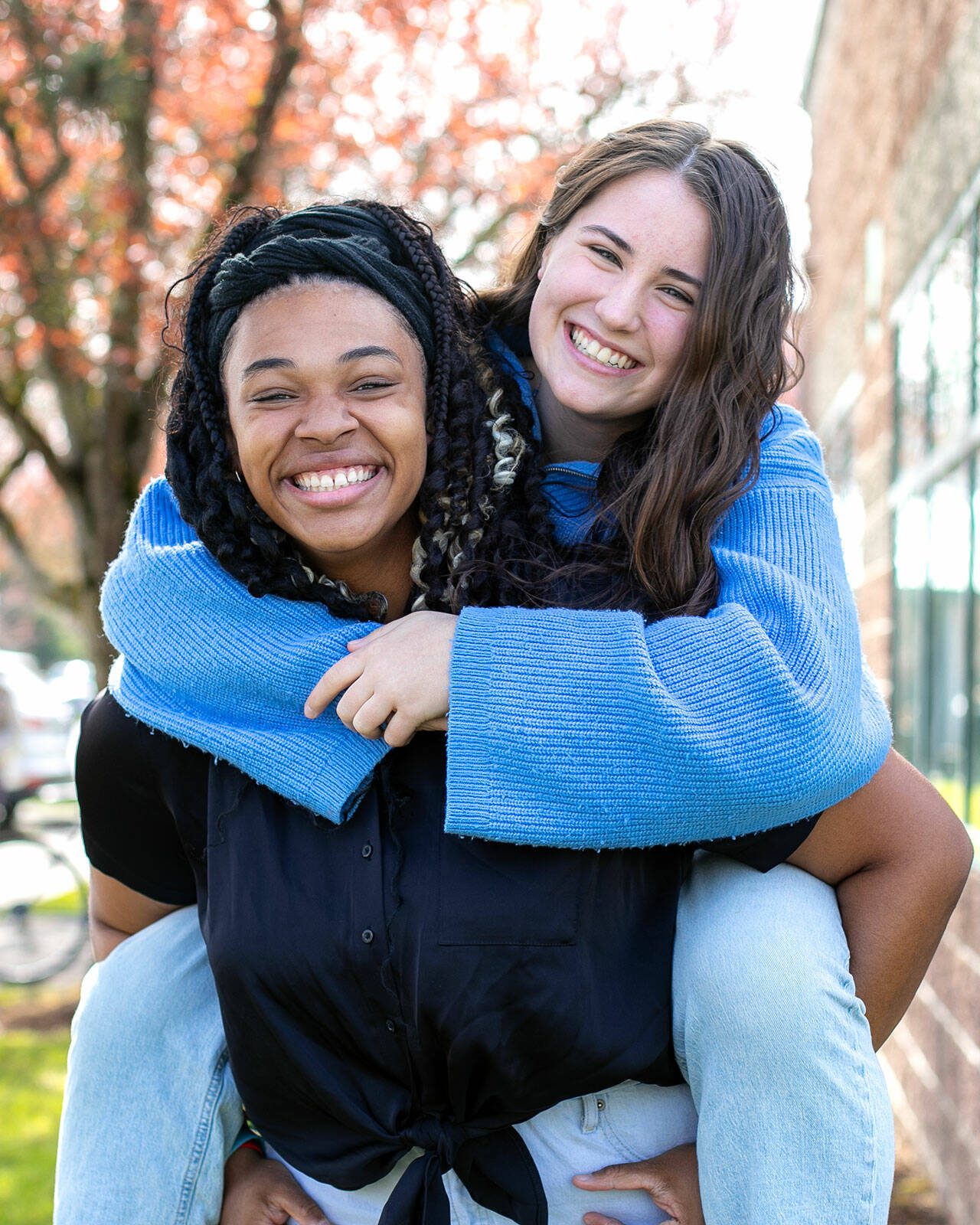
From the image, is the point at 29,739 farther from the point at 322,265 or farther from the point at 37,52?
the point at 322,265

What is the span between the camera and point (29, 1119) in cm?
634

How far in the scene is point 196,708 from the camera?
225 cm

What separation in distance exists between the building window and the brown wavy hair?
7.12ft

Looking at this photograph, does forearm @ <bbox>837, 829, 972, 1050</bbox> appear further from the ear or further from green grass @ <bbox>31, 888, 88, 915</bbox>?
green grass @ <bbox>31, 888, 88, 915</bbox>

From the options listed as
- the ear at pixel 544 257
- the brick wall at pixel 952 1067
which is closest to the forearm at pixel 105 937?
the ear at pixel 544 257

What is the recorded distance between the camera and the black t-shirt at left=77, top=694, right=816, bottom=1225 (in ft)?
6.84

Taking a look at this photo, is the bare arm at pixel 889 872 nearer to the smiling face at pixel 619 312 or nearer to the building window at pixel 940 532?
the smiling face at pixel 619 312

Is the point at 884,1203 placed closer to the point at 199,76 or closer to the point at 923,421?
the point at 923,421

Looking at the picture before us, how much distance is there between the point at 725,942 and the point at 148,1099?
100 centimetres

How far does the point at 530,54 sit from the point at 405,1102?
26.9 ft

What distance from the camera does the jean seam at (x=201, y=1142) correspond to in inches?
92.0

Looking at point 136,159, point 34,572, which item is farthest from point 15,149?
point 34,572

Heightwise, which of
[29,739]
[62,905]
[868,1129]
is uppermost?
[868,1129]

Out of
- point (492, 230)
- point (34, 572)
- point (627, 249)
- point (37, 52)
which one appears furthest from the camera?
point (492, 230)
